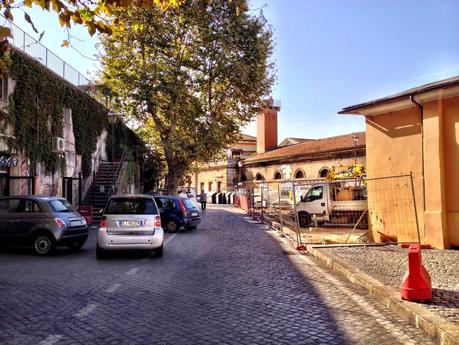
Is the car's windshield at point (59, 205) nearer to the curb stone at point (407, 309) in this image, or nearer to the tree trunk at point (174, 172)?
the curb stone at point (407, 309)

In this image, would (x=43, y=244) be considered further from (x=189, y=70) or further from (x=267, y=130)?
(x=267, y=130)

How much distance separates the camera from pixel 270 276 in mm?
8805

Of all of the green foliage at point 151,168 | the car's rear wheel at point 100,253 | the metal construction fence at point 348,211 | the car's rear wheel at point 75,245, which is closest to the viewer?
the car's rear wheel at point 100,253

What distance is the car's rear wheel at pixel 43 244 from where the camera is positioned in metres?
11.9

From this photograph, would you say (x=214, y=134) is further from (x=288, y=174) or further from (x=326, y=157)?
(x=288, y=174)

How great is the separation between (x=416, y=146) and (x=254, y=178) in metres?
41.0

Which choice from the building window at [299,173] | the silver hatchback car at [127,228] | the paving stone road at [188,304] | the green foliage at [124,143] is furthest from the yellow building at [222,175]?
the paving stone road at [188,304]

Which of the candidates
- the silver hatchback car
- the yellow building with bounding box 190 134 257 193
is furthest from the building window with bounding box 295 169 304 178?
the silver hatchback car

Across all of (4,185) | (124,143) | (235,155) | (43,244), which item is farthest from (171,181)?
(235,155)

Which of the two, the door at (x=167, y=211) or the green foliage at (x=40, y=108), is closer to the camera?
the green foliage at (x=40, y=108)

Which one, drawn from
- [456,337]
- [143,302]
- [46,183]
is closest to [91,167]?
[46,183]

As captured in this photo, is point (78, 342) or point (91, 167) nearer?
point (78, 342)

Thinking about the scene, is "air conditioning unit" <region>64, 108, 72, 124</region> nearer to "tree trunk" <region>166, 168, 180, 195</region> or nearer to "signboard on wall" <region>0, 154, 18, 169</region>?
"signboard on wall" <region>0, 154, 18, 169</region>

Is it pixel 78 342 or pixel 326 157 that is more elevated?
pixel 326 157
